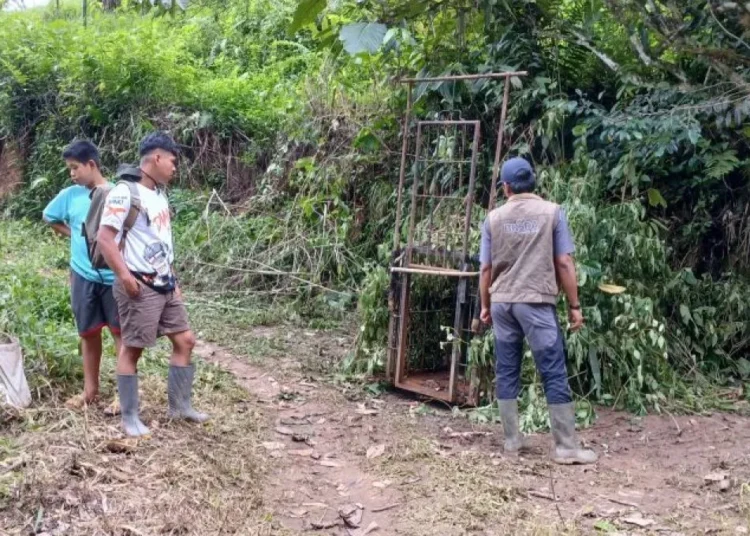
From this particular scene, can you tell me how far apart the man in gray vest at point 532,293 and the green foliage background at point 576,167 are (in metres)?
0.77

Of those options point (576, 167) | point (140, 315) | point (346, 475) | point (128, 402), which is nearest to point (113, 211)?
point (140, 315)

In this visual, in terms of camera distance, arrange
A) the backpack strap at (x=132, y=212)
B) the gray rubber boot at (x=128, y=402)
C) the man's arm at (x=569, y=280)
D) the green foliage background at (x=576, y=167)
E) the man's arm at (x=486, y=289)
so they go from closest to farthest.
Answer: the backpack strap at (x=132, y=212) → the gray rubber boot at (x=128, y=402) → the man's arm at (x=569, y=280) → the man's arm at (x=486, y=289) → the green foliage background at (x=576, y=167)

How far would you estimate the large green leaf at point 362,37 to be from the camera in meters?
3.20

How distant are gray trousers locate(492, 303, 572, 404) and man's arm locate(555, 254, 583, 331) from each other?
125 mm

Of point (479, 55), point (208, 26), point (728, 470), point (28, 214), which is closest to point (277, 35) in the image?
point (208, 26)

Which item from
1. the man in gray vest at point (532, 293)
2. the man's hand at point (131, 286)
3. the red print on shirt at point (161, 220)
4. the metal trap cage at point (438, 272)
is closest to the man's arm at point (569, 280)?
the man in gray vest at point (532, 293)

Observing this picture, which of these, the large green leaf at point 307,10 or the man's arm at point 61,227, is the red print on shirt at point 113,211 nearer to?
the man's arm at point 61,227

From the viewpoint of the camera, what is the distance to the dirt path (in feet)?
12.3

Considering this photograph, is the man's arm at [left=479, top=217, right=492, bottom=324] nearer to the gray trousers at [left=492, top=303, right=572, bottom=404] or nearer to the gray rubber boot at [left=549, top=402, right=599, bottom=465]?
the gray trousers at [left=492, top=303, right=572, bottom=404]

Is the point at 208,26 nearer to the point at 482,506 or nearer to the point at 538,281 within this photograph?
the point at 538,281

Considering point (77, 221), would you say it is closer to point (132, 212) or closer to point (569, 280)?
point (132, 212)

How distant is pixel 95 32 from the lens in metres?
12.3

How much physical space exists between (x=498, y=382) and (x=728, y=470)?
4.44 feet

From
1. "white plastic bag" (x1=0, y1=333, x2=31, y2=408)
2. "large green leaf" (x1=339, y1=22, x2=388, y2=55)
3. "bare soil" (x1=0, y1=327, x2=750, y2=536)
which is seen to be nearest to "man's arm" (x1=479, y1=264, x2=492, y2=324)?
"bare soil" (x1=0, y1=327, x2=750, y2=536)
